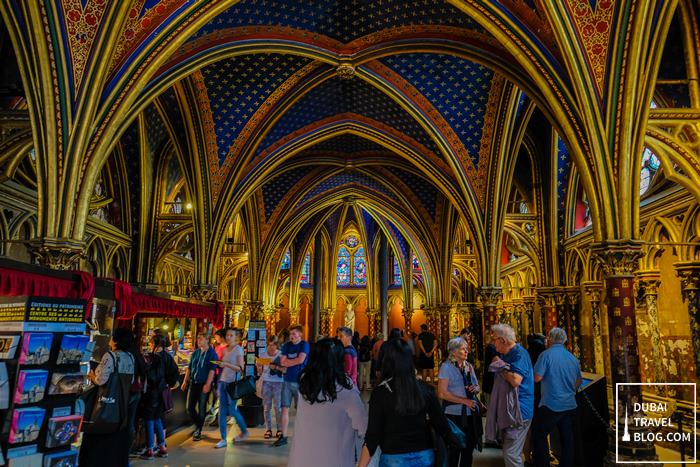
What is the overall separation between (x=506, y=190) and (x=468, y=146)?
4.94 ft

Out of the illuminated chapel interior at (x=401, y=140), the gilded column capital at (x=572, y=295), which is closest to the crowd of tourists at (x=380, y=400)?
the illuminated chapel interior at (x=401, y=140)

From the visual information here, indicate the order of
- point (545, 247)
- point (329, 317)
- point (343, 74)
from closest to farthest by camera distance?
point (343, 74), point (545, 247), point (329, 317)

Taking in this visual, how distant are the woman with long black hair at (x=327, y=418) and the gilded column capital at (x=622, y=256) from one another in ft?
18.5

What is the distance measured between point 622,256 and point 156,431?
6586 millimetres

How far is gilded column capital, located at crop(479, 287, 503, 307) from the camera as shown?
Result: 1395 cm

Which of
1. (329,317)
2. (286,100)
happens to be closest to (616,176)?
(286,100)

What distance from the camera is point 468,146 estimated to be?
1335cm

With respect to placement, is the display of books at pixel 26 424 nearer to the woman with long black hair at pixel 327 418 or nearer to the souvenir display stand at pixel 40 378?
the souvenir display stand at pixel 40 378

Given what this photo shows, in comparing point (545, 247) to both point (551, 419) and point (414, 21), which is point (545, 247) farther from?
point (551, 419)

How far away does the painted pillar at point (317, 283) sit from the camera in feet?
87.1

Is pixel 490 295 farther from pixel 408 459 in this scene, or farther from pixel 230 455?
pixel 408 459

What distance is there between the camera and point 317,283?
2758 centimetres

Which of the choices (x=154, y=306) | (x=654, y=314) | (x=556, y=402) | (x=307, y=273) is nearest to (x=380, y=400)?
(x=556, y=402)

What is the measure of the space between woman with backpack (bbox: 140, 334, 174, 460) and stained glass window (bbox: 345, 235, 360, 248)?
88.1ft
